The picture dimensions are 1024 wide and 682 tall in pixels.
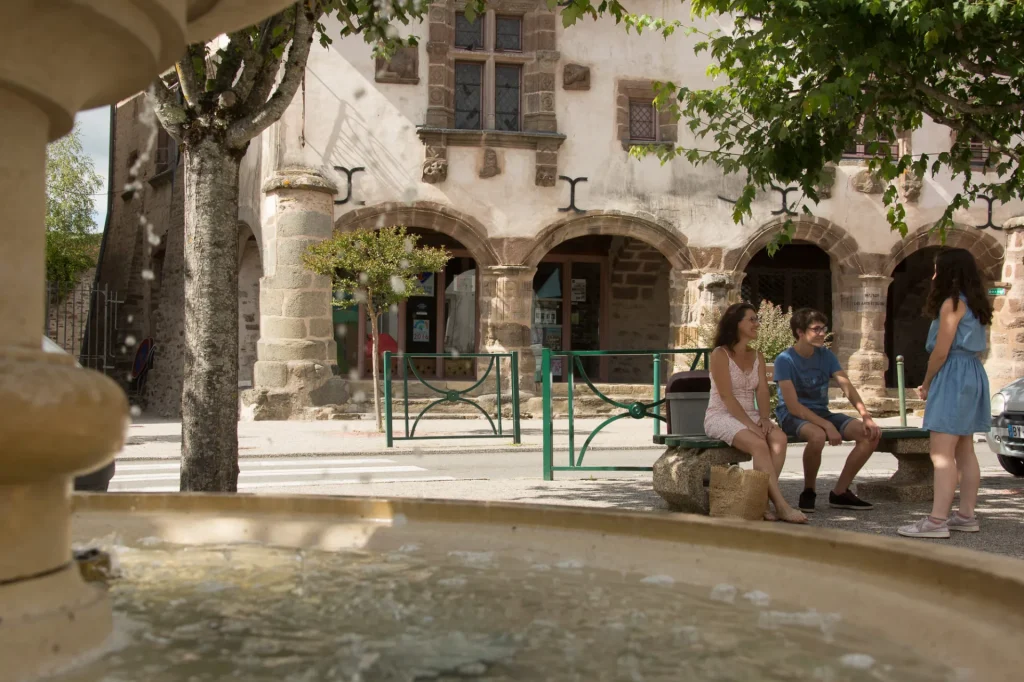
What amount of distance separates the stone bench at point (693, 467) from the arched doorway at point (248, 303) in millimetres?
12764

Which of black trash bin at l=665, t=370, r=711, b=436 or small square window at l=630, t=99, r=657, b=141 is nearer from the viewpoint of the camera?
black trash bin at l=665, t=370, r=711, b=436

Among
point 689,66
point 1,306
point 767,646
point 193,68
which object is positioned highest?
point 689,66

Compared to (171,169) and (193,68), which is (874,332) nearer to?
(171,169)

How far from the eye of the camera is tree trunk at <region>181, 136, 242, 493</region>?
5.69 m

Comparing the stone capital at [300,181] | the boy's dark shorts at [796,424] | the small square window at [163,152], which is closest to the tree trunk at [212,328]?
the boy's dark shorts at [796,424]

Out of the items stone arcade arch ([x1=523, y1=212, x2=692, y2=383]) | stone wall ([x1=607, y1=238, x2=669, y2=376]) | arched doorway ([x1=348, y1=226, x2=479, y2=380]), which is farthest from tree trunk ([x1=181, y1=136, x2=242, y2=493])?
stone wall ([x1=607, y1=238, x2=669, y2=376])

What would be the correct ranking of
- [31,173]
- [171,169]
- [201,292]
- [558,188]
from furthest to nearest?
[171,169] → [558,188] → [201,292] → [31,173]

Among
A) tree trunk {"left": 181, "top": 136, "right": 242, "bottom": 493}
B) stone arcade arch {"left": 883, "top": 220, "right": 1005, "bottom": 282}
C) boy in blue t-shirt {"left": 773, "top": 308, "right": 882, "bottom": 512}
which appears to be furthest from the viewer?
stone arcade arch {"left": 883, "top": 220, "right": 1005, "bottom": 282}

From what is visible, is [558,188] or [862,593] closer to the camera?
[862,593]

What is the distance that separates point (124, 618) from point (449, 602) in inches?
23.4

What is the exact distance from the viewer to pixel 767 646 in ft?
6.00

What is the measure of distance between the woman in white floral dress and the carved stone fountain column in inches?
179

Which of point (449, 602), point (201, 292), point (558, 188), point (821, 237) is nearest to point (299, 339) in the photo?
point (558, 188)

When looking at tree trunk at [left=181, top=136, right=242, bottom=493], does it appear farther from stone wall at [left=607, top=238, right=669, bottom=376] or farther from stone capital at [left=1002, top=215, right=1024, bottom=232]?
stone capital at [left=1002, top=215, right=1024, bottom=232]
